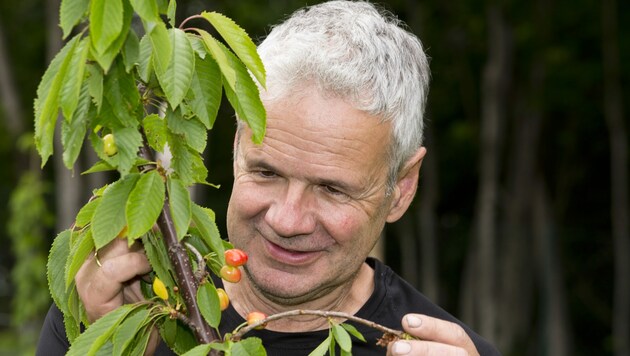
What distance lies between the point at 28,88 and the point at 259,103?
909 inches

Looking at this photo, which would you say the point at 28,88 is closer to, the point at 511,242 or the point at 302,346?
the point at 511,242

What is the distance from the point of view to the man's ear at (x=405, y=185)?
128 inches

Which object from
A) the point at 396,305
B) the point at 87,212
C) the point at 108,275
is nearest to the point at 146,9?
the point at 87,212

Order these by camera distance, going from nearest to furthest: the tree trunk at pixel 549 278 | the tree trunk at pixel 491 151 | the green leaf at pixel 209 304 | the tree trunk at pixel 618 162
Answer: the green leaf at pixel 209 304, the tree trunk at pixel 618 162, the tree trunk at pixel 491 151, the tree trunk at pixel 549 278

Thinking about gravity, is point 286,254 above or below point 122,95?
below

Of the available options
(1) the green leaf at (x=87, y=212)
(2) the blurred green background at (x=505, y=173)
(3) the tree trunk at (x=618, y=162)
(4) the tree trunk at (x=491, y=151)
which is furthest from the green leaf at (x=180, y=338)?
(3) the tree trunk at (x=618, y=162)

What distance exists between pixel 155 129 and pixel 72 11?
0.41m

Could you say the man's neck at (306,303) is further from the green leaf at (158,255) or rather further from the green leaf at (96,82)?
the green leaf at (96,82)

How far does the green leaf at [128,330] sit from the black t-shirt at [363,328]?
76 centimetres

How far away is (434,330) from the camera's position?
102 inches

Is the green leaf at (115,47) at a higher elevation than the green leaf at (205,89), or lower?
higher

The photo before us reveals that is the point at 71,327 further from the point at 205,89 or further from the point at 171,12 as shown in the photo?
the point at 171,12

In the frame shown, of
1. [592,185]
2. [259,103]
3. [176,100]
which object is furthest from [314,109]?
[592,185]

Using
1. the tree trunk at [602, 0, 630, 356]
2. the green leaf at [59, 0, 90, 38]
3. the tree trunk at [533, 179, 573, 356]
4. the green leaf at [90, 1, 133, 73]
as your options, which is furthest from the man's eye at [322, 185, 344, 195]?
the tree trunk at [533, 179, 573, 356]
